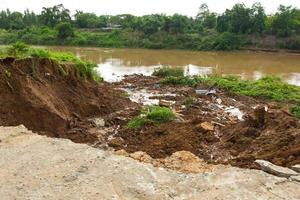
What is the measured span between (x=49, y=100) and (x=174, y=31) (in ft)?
139

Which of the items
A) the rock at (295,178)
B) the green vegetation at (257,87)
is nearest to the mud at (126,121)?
the rock at (295,178)

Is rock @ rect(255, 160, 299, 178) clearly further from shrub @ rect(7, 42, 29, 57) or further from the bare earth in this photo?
shrub @ rect(7, 42, 29, 57)

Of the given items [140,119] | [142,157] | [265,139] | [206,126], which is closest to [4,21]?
[140,119]

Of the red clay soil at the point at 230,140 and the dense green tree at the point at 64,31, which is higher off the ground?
the red clay soil at the point at 230,140

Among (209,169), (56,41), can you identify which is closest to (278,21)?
(56,41)

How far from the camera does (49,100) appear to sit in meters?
12.9

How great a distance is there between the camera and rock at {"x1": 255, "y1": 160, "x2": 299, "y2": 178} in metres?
7.38

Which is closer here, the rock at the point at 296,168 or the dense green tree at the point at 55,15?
the rock at the point at 296,168

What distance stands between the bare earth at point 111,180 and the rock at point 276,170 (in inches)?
7.0

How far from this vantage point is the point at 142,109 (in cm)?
1538

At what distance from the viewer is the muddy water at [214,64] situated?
3029 cm

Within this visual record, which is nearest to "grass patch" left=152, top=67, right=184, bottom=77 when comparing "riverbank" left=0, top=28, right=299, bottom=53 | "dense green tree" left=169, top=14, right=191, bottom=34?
"riverbank" left=0, top=28, right=299, bottom=53

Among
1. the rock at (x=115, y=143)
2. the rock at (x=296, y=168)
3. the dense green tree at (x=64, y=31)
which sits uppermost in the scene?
the rock at (x=296, y=168)

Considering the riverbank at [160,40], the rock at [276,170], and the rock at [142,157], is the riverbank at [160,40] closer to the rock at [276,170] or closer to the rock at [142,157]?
the rock at [142,157]
